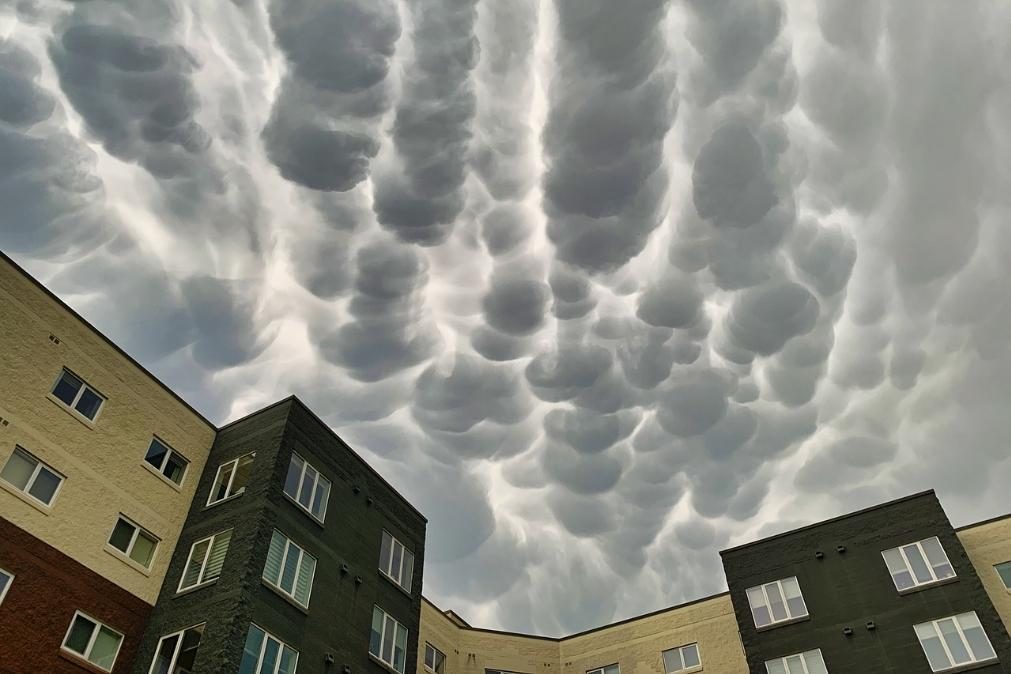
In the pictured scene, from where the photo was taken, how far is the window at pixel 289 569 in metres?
29.7

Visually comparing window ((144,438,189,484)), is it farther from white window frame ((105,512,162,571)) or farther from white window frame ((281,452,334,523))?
white window frame ((281,452,334,523))

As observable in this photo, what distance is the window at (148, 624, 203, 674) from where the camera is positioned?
26.6 metres

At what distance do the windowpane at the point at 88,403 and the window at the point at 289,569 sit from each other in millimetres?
8845

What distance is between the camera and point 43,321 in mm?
28891

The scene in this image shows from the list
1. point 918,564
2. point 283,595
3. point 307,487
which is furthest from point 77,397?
point 918,564

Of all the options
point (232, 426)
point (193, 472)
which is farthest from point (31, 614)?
point (232, 426)

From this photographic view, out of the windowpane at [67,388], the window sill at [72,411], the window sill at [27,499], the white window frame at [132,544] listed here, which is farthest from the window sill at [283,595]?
the windowpane at [67,388]

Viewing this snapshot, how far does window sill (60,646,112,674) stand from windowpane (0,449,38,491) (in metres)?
5.86

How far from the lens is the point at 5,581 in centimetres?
2434

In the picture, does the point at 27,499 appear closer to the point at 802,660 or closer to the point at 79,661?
the point at 79,661

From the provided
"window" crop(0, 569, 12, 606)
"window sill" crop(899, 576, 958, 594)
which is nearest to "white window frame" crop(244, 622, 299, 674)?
"window" crop(0, 569, 12, 606)

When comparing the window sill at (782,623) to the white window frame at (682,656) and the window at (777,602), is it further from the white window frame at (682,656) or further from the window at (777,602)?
the white window frame at (682,656)

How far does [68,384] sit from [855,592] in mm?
Answer: 38106

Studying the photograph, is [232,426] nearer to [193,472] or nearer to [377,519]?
[193,472]
